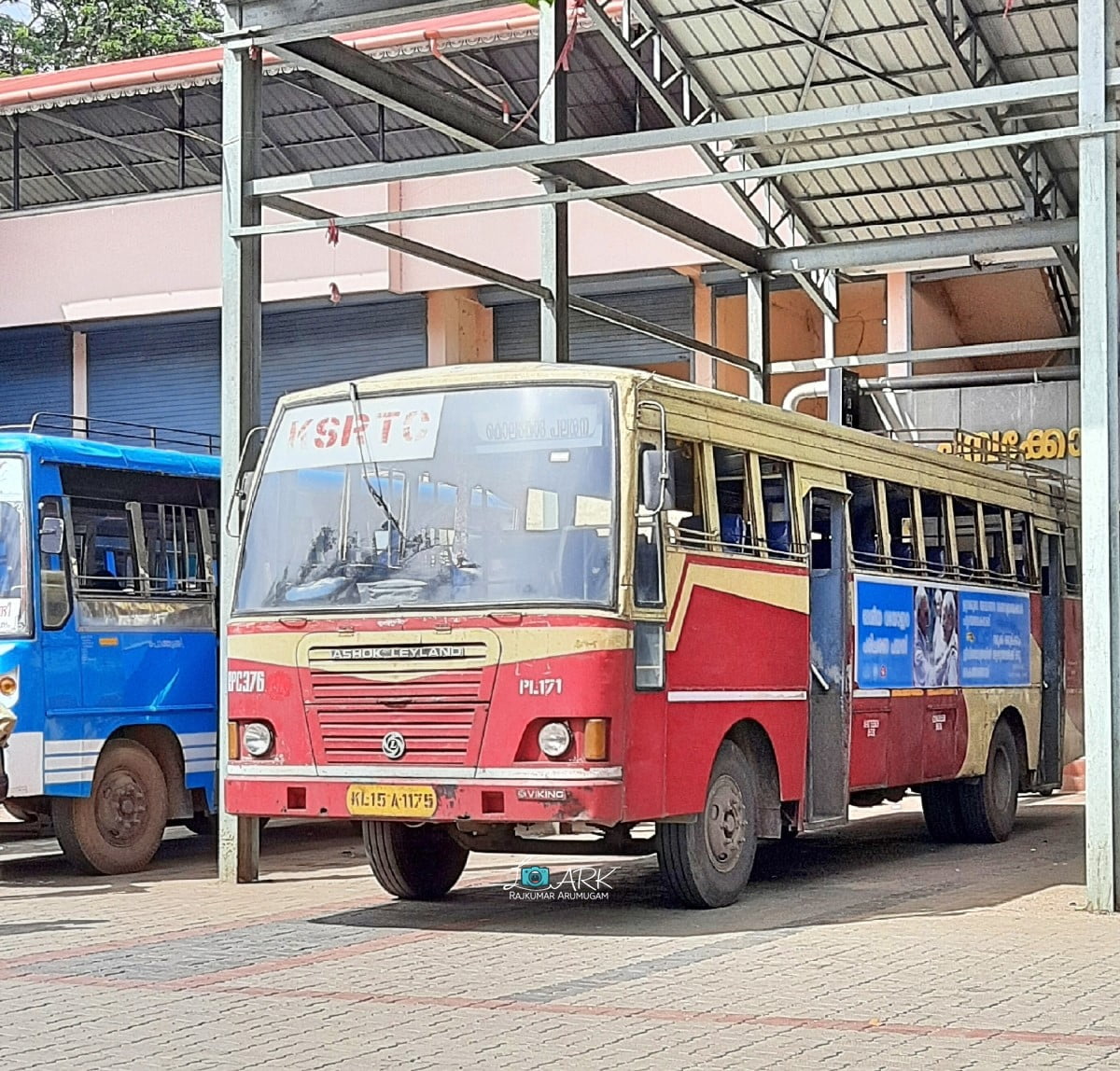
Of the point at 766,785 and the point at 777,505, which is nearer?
the point at 766,785

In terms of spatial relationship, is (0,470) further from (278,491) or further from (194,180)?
(194,180)

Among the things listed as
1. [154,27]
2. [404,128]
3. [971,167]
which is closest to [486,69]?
[404,128]

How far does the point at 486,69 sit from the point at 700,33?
6.58 m

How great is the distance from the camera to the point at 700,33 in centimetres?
1769

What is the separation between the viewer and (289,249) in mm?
25438

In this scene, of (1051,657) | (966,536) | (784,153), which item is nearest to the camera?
(966,536)

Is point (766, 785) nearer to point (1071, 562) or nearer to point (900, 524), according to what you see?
point (900, 524)

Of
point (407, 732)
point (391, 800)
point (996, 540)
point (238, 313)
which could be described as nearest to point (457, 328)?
point (996, 540)

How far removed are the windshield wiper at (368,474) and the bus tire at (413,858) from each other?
1907 mm

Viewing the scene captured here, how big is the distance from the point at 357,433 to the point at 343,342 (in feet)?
49.4

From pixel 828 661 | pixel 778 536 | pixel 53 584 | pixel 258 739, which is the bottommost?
pixel 258 739

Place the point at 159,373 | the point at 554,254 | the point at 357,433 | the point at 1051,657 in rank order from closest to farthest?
1. the point at 357,433
2. the point at 554,254
3. the point at 1051,657
4. the point at 159,373

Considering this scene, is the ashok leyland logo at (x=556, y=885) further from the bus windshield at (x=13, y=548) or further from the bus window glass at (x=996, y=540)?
the bus window glass at (x=996, y=540)

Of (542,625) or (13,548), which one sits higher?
(13,548)
